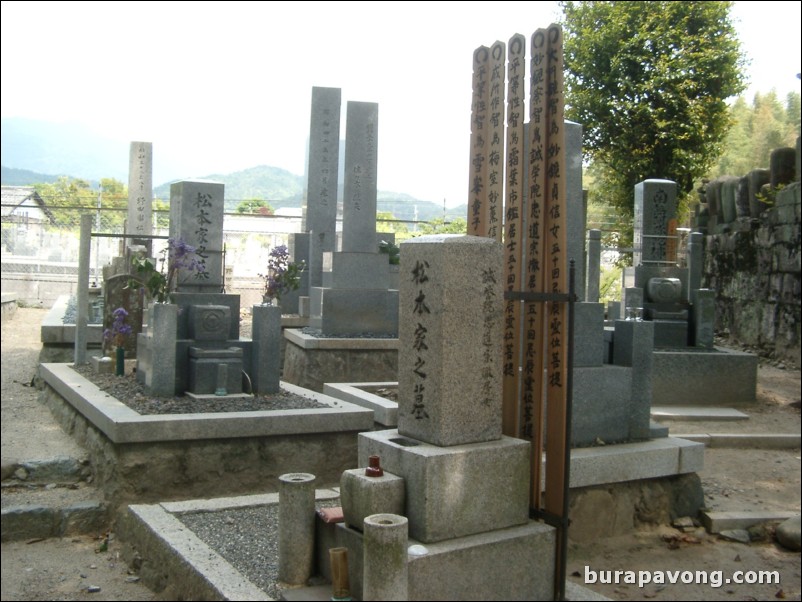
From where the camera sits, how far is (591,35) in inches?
709

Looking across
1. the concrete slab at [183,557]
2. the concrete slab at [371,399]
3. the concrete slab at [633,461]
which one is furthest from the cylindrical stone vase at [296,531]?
the concrete slab at [371,399]

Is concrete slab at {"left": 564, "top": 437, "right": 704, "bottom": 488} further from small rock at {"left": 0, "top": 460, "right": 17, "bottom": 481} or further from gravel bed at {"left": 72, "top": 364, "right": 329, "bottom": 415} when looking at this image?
small rock at {"left": 0, "top": 460, "right": 17, "bottom": 481}

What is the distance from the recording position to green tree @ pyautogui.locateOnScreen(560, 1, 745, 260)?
17.6m

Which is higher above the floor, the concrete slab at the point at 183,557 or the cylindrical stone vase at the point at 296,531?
the cylindrical stone vase at the point at 296,531

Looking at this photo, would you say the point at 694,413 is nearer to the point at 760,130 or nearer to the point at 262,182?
the point at 760,130

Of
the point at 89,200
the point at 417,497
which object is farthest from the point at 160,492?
the point at 89,200

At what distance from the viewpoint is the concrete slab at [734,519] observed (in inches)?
229

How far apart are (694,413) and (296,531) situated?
274 inches

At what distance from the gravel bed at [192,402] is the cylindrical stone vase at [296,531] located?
2.85 metres

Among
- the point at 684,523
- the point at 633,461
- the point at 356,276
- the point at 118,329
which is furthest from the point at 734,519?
the point at 118,329

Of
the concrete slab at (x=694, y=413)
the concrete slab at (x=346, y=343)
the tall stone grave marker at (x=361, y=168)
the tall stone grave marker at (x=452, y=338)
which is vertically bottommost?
the concrete slab at (x=694, y=413)

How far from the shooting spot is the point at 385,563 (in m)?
3.22

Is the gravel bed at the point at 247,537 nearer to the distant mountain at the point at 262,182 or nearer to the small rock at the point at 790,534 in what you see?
the small rock at the point at 790,534

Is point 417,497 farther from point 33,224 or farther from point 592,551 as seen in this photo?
point 33,224
